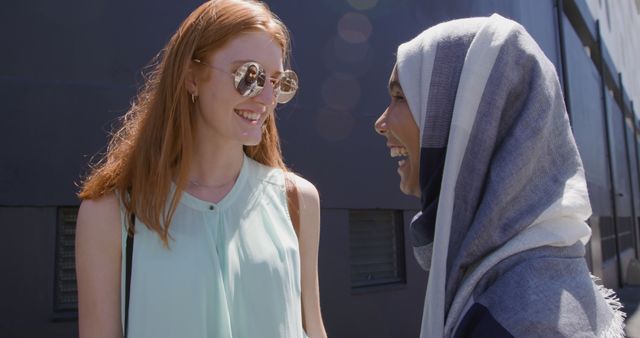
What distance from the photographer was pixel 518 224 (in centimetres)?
120

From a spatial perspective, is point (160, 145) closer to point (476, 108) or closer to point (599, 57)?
point (476, 108)

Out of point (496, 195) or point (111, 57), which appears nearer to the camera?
point (496, 195)

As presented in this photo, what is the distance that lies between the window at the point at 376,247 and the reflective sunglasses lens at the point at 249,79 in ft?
13.3

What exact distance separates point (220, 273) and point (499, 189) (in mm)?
964

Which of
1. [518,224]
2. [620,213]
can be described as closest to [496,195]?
[518,224]

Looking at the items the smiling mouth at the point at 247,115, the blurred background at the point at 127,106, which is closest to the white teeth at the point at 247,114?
the smiling mouth at the point at 247,115

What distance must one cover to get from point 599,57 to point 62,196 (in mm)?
17039

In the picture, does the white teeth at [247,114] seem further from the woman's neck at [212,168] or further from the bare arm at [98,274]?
the bare arm at [98,274]

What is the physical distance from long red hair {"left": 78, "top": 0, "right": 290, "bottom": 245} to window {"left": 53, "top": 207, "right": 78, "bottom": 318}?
2470 millimetres

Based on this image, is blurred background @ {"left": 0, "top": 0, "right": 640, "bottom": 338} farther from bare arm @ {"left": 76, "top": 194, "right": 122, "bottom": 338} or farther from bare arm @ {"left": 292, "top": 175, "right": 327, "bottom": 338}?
bare arm @ {"left": 292, "top": 175, "right": 327, "bottom": 338}

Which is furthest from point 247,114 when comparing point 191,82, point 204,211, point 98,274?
point 98,274

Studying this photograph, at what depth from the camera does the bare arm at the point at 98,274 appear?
1.69 m

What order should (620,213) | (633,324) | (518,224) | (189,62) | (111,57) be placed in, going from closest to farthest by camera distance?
(518,224) → (189,62) → (111,57) → (633,324) → (620,213)

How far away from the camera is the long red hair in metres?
1.85
